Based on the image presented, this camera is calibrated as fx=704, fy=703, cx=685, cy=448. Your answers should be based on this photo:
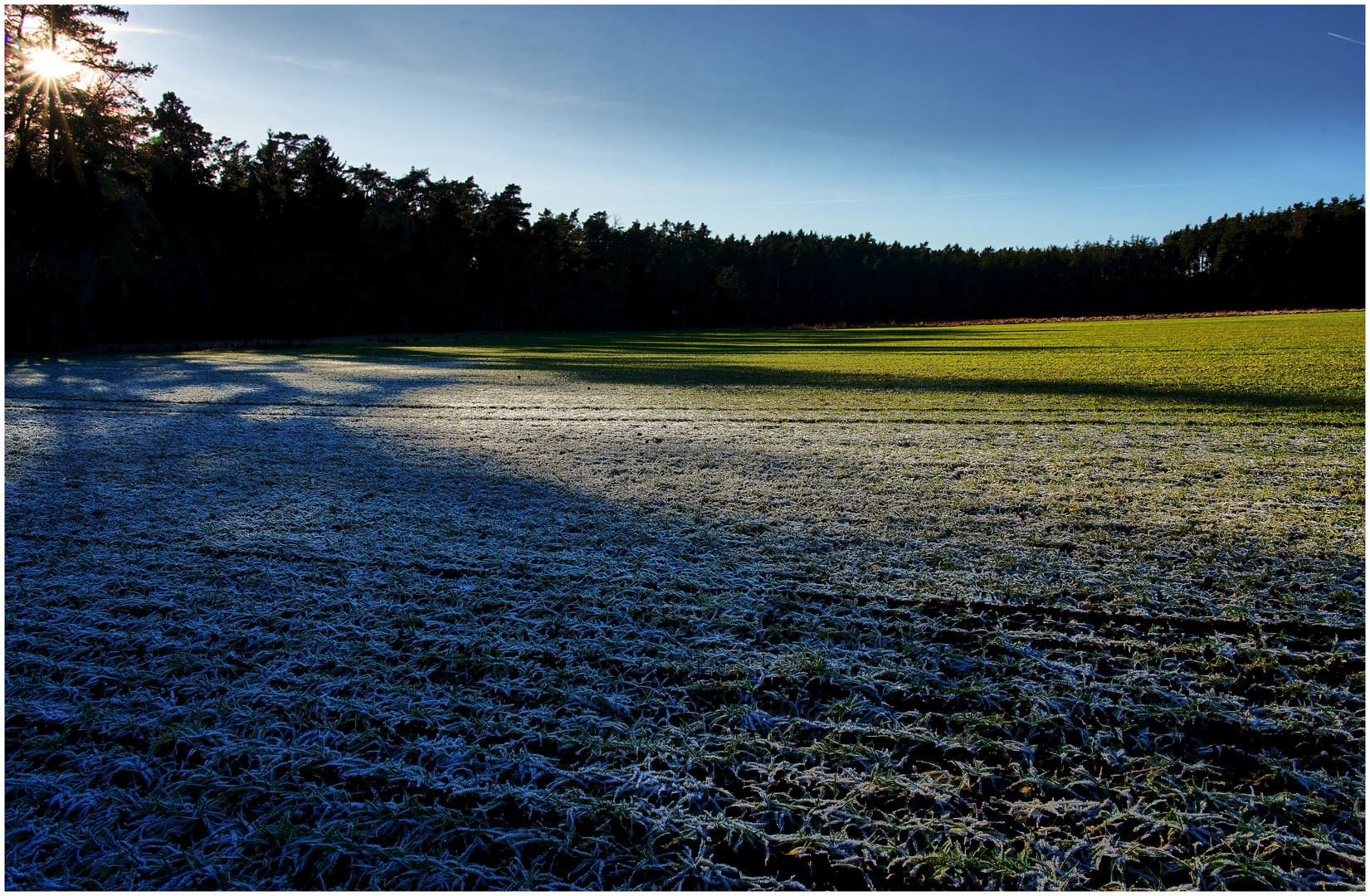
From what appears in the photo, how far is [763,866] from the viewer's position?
134 centimetres

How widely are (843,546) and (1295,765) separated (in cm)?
165

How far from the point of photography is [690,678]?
1.97m

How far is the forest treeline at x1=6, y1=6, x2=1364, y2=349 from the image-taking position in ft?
68.5

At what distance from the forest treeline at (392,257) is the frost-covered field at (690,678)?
23.7 metres

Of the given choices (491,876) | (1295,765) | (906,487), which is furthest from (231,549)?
(1295,765)

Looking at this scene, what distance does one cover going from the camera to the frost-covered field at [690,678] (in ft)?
4.50

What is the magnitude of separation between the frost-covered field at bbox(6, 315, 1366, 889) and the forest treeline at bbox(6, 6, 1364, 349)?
2372cm

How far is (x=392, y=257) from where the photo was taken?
1740 inches

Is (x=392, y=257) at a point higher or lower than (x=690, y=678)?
higher

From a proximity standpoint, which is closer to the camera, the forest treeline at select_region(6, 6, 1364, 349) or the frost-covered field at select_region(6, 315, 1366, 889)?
the frost-covered field at select_region(6, 315, 1366, 889)

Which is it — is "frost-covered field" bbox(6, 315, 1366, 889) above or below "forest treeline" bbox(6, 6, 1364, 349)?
below

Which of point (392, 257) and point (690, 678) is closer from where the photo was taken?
point (690, 678)

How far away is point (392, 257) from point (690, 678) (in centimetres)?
4775

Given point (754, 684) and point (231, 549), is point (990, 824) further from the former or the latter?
point (231, 549)
